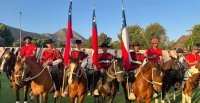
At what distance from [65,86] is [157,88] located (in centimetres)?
340

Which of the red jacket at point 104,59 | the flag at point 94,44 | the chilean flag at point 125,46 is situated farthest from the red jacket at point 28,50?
the chilean flag at point 125,46

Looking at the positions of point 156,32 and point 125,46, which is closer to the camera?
point 125,46

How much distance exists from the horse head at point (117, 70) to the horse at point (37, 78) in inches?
93.8

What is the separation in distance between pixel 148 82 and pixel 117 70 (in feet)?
4.06

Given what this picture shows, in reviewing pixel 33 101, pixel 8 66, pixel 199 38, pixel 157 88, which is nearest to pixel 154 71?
pixel 157 88

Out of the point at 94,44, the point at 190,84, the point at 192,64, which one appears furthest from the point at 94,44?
the point at 192,64

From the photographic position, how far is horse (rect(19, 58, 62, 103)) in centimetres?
1076

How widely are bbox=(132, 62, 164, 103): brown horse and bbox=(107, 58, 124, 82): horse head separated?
0.67m

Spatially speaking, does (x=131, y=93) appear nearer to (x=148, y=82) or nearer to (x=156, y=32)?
(x=148, y=82)

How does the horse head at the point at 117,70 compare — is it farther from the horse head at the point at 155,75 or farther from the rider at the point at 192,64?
the rider at the point at 192,64

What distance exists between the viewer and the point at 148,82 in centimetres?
1088

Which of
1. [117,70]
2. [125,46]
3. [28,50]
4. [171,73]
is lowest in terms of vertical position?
[171,73]

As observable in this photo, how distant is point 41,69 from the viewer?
11.5 m

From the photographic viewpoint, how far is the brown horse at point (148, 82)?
34.4 feet
